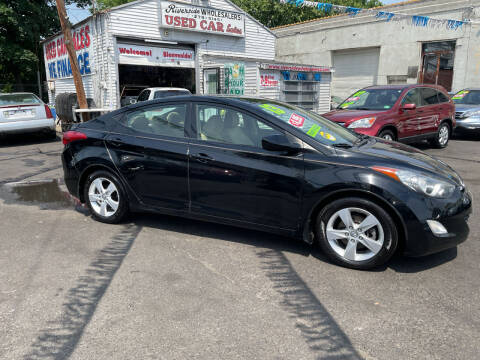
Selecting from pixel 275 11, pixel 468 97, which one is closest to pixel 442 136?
pixel 468 97

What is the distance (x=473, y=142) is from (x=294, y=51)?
1580 cm

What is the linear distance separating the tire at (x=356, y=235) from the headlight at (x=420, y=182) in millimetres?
304

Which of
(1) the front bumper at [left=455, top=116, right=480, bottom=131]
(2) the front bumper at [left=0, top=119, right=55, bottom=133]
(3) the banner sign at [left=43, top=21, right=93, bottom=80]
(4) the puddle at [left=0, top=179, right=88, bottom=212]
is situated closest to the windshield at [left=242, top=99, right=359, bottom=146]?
(4) the puddle at [left=0, top=179, right=88, bottom=212]

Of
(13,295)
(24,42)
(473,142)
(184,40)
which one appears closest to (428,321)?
(13,295)

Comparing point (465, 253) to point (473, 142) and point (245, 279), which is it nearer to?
point (245, 279)

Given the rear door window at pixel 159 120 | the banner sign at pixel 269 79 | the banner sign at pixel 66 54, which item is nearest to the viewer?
the rear door window at pixel 159 120

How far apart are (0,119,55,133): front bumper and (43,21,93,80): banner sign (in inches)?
212

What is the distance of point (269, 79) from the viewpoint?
592 inches

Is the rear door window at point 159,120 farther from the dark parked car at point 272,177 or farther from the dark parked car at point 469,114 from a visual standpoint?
the dark parked car at point 469,114

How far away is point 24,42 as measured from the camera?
23.8 m

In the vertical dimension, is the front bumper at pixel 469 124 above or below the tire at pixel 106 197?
above

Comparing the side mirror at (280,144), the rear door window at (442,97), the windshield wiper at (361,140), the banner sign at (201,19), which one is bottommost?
the windshield wiper at (361,140)

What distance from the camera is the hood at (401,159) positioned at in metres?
3.60

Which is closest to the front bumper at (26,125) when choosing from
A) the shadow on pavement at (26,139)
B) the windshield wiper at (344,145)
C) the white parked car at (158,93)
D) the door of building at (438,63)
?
the shadow on pavement at (26,139)
